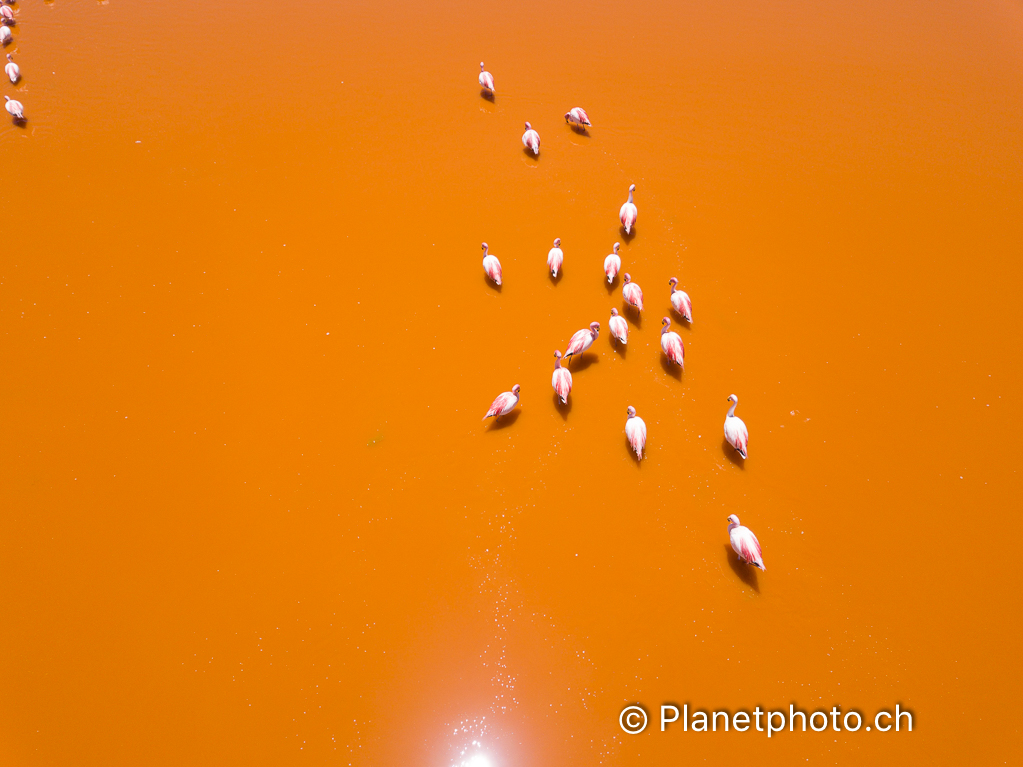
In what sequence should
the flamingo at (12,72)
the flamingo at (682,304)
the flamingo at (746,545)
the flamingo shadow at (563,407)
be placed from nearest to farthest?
the flamingo at (746,545)
the flamingo shadow at (563,407)
the flamingo at (682,304)
the flamingo at (12,72)

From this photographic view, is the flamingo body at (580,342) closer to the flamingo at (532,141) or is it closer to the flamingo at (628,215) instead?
the flamingo at (628,215)

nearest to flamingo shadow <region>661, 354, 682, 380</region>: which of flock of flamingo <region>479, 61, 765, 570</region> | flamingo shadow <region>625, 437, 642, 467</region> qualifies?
flock of flamingo <region>479, 61, 765, 570</region>

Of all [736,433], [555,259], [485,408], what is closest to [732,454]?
[736,433]

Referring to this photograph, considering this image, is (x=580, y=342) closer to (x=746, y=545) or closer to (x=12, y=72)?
(x=746, y=545)

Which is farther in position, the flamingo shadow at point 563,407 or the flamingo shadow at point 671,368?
the flamingo shadow at point 671,368

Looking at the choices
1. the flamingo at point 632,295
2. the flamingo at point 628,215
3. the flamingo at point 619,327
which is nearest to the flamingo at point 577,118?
the flamingo at point 628,215

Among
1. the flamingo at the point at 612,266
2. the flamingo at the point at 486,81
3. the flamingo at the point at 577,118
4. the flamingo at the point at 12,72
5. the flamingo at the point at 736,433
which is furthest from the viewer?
the flamingo at the point at 12,72

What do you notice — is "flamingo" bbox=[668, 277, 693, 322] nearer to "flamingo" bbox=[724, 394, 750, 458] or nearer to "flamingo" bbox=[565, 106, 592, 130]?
"flamingo" bbox=[724, 394, 750, 458]
